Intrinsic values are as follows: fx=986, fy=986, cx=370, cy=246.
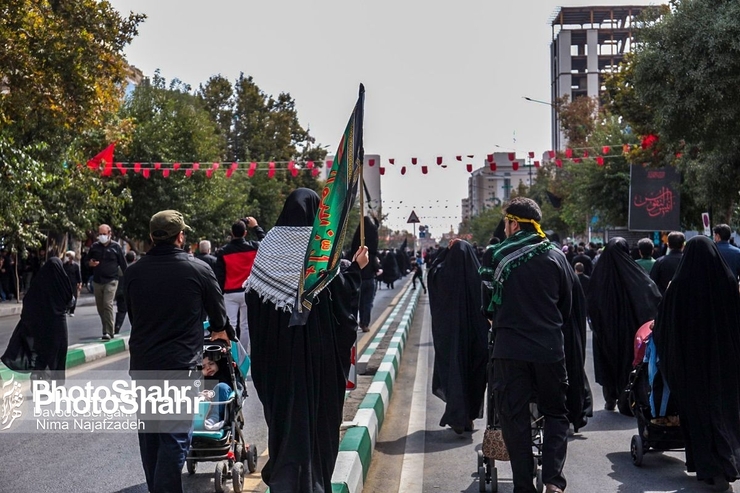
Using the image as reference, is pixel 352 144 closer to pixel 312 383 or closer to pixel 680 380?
pixel 312 383

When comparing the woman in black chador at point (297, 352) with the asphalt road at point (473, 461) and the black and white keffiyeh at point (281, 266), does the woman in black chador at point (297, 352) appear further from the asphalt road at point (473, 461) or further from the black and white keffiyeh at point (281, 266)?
the asphalt road at point (473, 461)

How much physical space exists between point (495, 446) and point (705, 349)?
1556 mm

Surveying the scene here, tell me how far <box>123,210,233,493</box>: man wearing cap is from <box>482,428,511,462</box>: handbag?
5.91ft

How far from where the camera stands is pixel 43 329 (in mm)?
9461

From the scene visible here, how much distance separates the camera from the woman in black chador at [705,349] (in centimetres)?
618

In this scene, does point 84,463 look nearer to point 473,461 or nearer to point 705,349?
point 473,461

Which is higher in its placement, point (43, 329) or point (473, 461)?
point (43, 329)

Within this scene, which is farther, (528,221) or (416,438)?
(416,438)

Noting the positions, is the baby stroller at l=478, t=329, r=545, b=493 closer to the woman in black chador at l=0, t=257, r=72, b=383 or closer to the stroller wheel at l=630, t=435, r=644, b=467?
the stroller wheel at l=630, t=435, r=644, b=467

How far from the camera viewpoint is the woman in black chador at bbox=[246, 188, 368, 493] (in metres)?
5.10

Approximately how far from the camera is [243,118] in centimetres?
5494

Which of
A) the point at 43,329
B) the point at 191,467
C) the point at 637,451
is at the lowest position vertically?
the point at 637,451

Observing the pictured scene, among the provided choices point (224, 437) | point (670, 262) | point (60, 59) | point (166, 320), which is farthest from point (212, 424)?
point (60, 59)

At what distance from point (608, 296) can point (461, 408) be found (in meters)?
2.29
